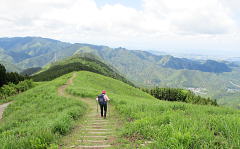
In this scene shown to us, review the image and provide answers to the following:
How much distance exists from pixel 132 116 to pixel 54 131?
18.9 feet

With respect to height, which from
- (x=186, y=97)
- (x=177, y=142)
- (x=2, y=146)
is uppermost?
(x=177, y=142)

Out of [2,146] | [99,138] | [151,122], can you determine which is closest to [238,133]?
[151,122]

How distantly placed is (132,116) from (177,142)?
23.7 feet

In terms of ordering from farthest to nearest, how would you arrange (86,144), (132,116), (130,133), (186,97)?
(186,97)
(132,116)
(130,133)
(86,144)

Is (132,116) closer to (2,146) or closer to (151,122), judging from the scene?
(151,122)

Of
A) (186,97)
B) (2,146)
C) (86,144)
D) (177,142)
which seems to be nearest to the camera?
(177,142)

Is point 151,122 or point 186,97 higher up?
point 151,122

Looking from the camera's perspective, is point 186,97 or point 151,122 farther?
point 186,97

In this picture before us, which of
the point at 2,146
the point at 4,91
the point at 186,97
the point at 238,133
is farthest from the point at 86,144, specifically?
the point at 186,97

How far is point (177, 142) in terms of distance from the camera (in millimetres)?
6176

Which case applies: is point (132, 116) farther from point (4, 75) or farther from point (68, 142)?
point (4, 75)

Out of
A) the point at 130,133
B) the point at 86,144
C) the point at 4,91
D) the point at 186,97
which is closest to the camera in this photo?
the point at 86,144

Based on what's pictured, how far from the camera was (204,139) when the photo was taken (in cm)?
647

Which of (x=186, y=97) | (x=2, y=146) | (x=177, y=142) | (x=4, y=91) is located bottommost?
(x=186, y=97)
